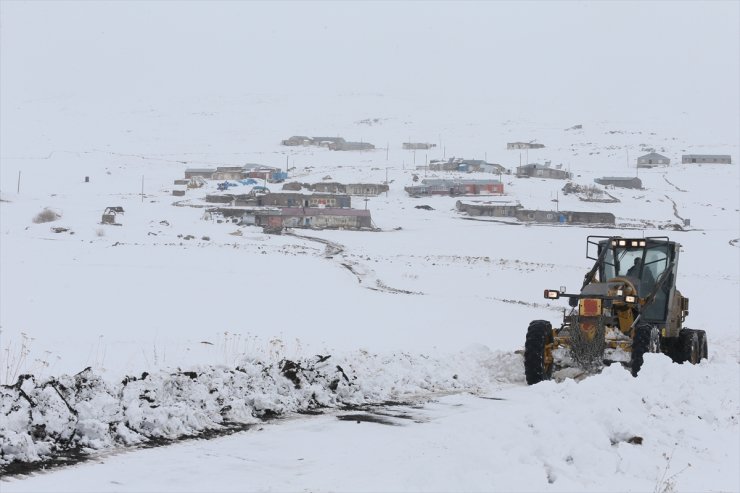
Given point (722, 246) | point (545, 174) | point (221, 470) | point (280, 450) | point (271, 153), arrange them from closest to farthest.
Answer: point (221, 470)
point (280, 450)
point (722, 246)
point (545, 174)
point (271, 153)

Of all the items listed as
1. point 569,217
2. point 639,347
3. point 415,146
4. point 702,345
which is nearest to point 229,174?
point 569,217

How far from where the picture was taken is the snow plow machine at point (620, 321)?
1266 centimetres

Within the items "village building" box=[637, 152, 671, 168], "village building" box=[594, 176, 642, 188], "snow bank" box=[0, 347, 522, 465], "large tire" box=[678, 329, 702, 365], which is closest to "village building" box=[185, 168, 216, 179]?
"village building" box=[594, 176, 642, 188]

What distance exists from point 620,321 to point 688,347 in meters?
1.55

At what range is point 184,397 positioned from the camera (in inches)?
334

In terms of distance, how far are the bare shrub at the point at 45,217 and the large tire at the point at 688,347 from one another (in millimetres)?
61188

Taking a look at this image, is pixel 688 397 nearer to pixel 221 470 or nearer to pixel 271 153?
pixel 221 470

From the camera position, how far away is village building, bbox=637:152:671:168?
134250 millimetres

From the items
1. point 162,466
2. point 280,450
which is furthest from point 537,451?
point 162,466

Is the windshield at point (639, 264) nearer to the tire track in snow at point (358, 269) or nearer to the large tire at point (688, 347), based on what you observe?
the large tire at point (688, 347)

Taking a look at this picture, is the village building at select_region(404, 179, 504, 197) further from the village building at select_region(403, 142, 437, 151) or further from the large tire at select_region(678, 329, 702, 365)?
the large tire at select_region(678, 329, 702, 365)

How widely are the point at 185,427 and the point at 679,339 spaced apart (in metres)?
10.00

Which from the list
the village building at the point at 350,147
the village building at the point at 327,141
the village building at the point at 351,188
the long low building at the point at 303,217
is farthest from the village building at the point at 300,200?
the village building at the point at 327,141

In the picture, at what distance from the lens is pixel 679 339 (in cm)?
1471
